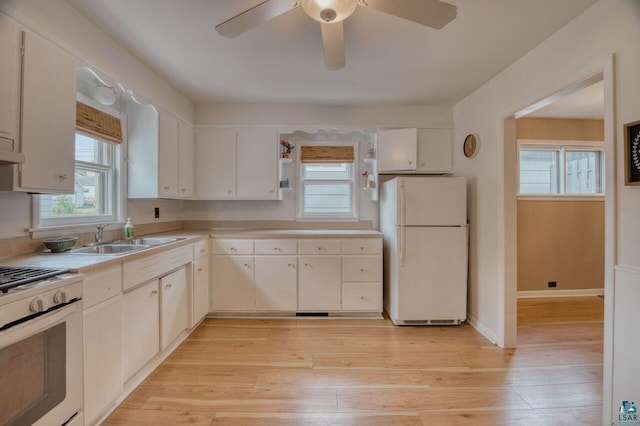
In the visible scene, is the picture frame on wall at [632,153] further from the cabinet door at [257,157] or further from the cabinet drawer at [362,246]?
the cabinet door at [257,157]

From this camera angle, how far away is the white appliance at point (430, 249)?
9.37 feet

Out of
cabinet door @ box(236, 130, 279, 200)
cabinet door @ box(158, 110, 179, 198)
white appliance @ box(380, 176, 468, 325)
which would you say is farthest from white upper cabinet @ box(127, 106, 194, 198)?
white appliance @ box(380, 176, 468, 325)

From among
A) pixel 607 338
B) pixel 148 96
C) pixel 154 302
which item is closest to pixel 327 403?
pixel 154 302

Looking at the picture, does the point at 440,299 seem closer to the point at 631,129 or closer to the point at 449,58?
the point at 631,129

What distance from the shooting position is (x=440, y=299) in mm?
2900

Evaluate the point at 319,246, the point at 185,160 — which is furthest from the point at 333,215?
the point at 185,160

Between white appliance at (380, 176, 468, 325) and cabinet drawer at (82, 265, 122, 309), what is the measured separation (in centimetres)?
230

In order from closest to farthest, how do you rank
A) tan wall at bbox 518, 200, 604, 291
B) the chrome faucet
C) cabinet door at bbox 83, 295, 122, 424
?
cabinet door at bbox 83, 295, 122, 424 → the chrome faucet → tan wall at bbox 518, 200, 604, 291

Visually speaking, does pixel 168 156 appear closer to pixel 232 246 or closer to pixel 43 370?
pixel 232 246

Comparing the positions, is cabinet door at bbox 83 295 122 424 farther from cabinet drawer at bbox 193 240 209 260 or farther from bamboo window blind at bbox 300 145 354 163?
bamboo window blind at bbox 300 145 354 163

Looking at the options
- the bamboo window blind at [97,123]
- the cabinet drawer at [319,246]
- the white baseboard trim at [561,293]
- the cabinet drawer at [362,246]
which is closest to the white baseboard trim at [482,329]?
the cabinet drawer at [362,246]

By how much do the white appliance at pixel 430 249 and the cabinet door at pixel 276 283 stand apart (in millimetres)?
1074

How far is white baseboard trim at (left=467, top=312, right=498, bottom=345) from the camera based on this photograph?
2.58 m

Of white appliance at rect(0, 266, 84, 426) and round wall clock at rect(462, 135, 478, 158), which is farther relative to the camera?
round wall clock at rect(462, 135, 478, 158)
